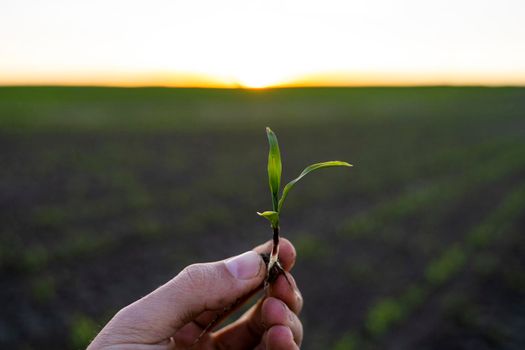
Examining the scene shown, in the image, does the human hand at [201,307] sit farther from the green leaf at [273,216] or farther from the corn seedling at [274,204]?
the green leaf at [273,216]

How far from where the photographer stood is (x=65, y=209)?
30.6ft

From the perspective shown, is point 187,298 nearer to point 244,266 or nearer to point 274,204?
point 244,266

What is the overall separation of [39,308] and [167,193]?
16.6ft

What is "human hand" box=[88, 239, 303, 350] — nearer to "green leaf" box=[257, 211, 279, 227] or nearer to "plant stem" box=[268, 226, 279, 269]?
"plant stem" box=[268, 226, 279, 269]

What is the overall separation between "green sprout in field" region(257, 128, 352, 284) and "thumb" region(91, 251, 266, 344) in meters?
0.07

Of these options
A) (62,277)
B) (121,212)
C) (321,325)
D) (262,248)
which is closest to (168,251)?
(62,277)

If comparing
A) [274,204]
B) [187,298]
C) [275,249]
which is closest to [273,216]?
[274,204]

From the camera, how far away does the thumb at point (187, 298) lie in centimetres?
218

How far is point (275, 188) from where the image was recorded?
7.35ft

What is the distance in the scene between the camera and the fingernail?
235cm

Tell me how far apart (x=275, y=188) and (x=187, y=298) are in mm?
585

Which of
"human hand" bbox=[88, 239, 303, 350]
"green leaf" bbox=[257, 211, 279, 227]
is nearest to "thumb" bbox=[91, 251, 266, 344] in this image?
"human hand" bbox=[88, 239, 303, 350]

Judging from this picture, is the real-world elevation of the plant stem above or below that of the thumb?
above

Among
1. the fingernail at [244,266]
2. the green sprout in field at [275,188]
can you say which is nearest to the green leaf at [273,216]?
the green sprout in field at [275,188]
